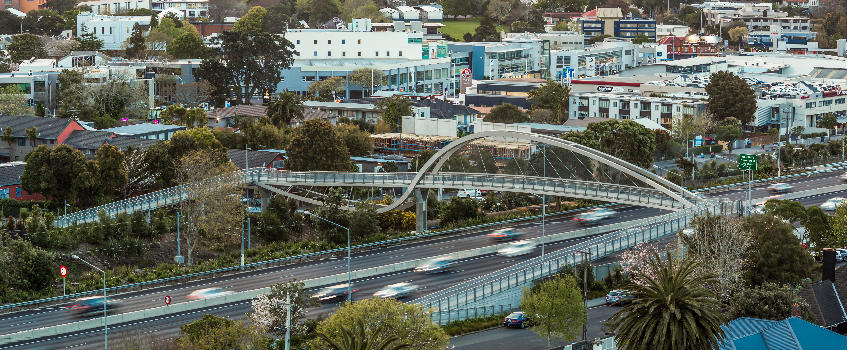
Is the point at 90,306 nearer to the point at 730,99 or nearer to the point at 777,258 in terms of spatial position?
the point at 777,258

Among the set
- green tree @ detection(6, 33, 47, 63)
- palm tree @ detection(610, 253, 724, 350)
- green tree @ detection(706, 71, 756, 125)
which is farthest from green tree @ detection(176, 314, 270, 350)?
green tree @ detection(6, 33, 47, 63)

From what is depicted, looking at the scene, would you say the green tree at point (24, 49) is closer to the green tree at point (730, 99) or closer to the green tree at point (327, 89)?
the green tree at point (327, 89)

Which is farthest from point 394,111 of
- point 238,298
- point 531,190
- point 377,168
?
point 238,298

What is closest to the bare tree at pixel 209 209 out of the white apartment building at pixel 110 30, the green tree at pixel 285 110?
the green tree at pixel 285 110

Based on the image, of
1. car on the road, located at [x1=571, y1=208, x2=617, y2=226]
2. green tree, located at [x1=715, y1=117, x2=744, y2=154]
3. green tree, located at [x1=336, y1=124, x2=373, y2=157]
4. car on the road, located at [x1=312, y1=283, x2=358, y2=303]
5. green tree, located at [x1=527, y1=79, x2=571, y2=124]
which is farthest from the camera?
green tree, located at [x1=527, y1=79, x2=571, y2=124]

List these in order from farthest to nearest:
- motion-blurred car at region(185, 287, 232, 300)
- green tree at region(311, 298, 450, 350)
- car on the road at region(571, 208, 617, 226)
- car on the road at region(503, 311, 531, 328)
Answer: car on the road at region(571, 208, 617, 226)
motion-blurred car at region(185, 287, 232, 300)
car on the road at region(503, 311, 531, 328)
green tree at region(311, 298, 450, 350)

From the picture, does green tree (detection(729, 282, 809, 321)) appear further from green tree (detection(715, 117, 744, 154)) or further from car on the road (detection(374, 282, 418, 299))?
green tree (detection(715, 117, 744, 154))

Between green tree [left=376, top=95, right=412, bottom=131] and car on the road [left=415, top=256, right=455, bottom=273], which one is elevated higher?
green tree [left=376, top=95, right=412, bottom=131]
